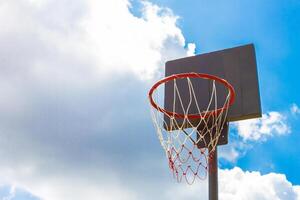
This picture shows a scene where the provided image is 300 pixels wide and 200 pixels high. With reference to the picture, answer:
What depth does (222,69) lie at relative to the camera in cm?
642

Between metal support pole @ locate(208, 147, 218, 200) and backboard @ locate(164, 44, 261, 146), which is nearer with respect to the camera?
metal support pole @ locate(208, 147, 218, 200)

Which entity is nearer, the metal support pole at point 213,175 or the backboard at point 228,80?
the metal support pole at point 213,175

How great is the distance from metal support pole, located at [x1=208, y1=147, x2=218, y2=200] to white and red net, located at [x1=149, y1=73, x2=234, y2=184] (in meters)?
0.04

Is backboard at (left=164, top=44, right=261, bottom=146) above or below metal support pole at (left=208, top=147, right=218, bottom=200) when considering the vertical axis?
above

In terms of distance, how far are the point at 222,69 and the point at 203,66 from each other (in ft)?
0.97

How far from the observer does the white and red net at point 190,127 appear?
5.89 m

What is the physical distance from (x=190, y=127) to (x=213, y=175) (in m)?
0.77

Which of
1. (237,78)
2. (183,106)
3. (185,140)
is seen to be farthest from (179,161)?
(237,78)

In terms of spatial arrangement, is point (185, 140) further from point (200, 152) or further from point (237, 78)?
point (237, 78)

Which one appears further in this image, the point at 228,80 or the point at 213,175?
the point at 228,80

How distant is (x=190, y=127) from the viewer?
6.18m

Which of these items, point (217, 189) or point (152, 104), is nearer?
point (217, 189)

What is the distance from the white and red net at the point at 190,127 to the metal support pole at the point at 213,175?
45mm

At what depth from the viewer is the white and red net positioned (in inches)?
232
